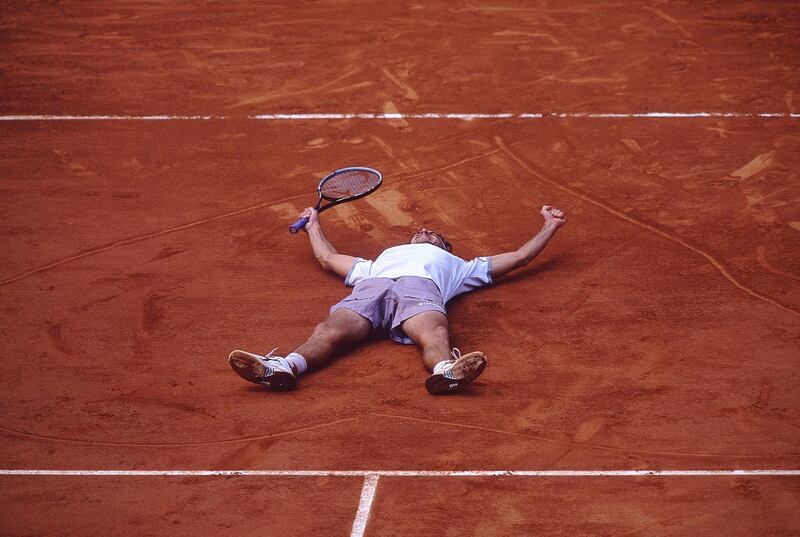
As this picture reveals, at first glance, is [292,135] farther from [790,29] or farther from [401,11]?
[790,29]

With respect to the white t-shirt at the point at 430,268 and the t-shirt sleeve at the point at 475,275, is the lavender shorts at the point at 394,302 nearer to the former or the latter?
the white t-shirt at the point at 430,268

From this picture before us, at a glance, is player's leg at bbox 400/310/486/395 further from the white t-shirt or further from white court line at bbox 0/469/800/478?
white court line at bbox 0/469/800/478

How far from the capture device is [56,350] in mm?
7926

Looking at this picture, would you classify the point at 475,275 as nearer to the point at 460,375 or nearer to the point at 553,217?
the point at 553,217

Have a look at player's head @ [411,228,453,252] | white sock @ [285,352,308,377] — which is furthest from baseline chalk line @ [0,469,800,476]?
player's head @ [411,228,453,252]

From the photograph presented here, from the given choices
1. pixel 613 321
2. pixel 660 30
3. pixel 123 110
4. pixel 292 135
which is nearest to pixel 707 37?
pixel 660 30

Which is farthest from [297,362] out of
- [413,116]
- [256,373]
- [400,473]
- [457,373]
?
[413,116]

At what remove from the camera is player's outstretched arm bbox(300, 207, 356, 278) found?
8.68 m

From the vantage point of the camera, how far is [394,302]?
7992 millimetres

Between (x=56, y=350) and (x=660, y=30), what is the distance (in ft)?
30.4

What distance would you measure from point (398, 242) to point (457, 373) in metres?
2.68

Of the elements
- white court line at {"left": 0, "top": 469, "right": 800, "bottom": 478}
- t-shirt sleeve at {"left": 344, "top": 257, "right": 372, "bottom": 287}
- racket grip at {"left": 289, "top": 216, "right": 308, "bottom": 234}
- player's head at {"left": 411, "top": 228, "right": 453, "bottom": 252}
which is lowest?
white court line at {"left": 0, "top": 469, "right": 800, "bottom": 478}

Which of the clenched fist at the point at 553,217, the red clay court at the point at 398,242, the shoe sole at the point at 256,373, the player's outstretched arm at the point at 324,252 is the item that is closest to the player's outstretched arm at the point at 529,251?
the clenched fist at the point at 553,217

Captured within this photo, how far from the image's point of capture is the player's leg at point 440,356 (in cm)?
702
